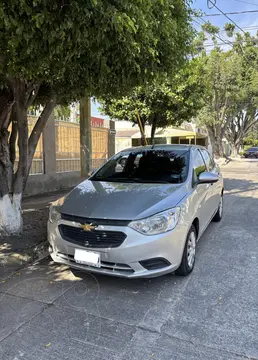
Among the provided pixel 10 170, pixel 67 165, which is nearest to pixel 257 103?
pixel 67 165

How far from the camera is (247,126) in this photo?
3581 centimetres

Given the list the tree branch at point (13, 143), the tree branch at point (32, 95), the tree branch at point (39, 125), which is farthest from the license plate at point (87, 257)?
the tree branch at point (32, 95)

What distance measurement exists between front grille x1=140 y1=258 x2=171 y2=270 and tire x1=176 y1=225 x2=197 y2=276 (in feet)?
1.29

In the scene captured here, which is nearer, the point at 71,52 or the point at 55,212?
the point at 71,52

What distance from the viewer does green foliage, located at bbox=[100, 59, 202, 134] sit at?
9.24m

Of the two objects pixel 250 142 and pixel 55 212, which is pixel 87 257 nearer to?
pixel 55 212

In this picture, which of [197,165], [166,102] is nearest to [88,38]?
[197,165]

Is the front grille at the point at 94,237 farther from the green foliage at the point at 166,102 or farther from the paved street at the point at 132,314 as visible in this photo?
the green foliage at the point at 166,102

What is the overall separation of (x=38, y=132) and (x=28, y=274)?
237 cm

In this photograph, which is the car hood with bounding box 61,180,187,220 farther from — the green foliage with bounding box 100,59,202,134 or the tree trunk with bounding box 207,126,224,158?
the tree trunk with bounding box 207,126,224,158

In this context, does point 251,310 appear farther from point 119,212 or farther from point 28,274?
point 28,274

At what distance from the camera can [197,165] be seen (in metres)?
4.82

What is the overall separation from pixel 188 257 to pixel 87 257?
1300 mm

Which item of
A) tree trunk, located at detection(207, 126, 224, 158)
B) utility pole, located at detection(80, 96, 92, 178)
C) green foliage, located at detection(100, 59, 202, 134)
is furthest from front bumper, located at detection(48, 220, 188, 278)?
tree trunk, located at detection(207, 126, 224, 158)
